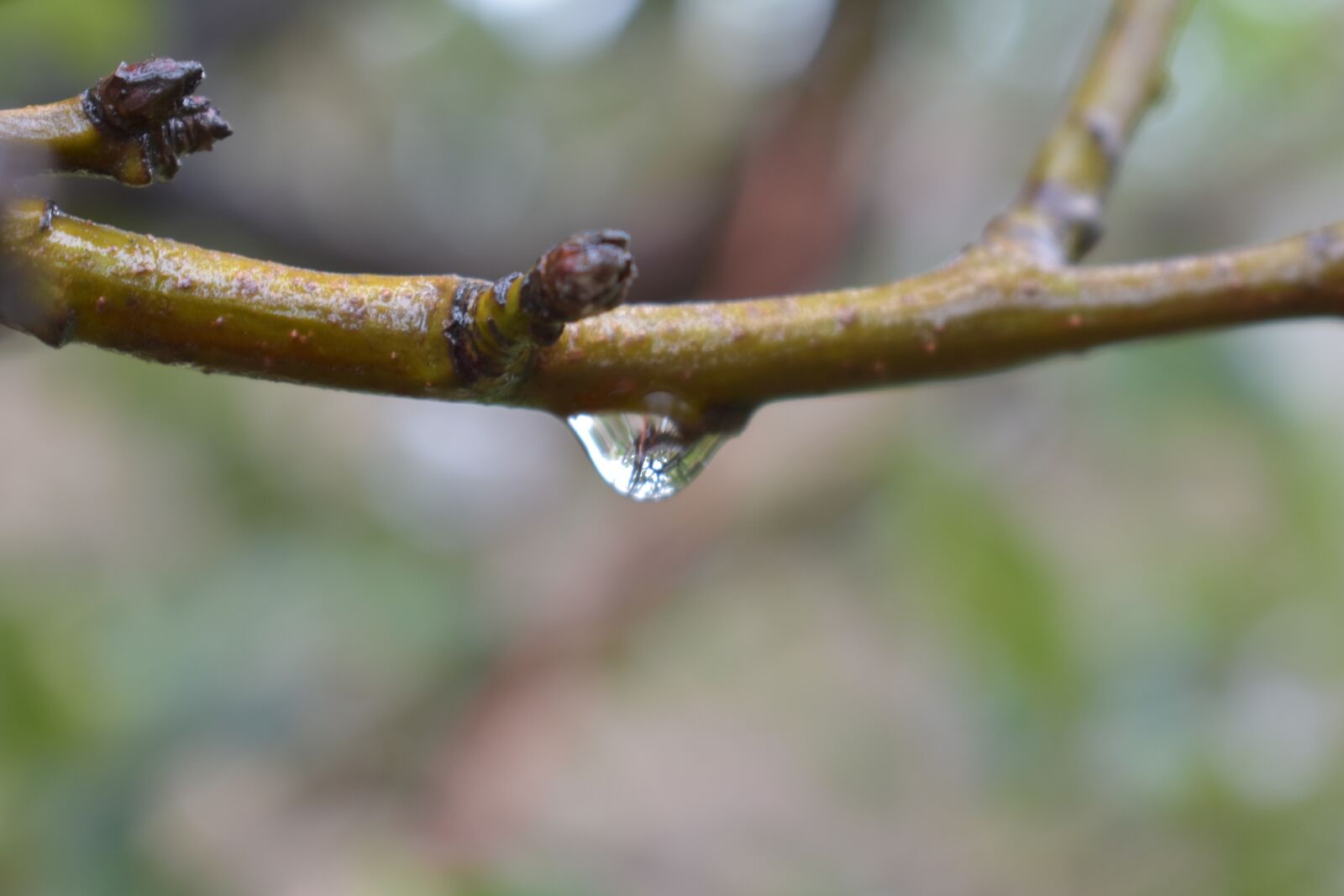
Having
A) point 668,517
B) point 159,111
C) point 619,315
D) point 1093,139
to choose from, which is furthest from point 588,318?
point 668,517

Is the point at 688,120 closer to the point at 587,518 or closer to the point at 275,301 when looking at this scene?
the point at 587,518

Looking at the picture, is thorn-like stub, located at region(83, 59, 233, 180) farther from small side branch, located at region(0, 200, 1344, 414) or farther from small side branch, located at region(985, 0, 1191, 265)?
small side branch, located at region(985, 0, 1191, 265)

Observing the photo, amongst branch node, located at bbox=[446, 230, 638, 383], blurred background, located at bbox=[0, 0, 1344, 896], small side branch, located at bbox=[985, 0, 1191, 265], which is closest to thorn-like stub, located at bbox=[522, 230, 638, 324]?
branch node, located at bbox=[446, 230, 638, 383]

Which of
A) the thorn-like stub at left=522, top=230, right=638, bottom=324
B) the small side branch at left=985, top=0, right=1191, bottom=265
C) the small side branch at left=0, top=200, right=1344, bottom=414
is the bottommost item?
the thorn-like stub at left=522, top=230, right=638, bottom=324

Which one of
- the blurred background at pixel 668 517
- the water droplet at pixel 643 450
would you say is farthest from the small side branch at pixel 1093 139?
the blurred background at pixel 668 517

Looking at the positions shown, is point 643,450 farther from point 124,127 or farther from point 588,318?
point 124,127

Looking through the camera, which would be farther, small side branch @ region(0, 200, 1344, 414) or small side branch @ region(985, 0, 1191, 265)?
small side branch @ region(985, 0, 1191, 265)

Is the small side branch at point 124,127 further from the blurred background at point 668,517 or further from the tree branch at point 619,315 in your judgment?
the blurred background at point 668,517
